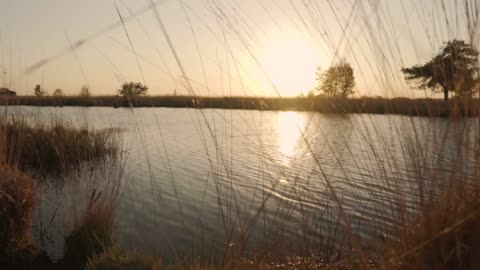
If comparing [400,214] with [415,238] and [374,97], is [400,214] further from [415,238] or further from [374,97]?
[374,97]

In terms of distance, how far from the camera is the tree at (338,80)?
241 cm

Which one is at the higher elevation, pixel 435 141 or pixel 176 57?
pixel 176 57

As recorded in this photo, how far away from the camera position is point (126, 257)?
303 centimetres

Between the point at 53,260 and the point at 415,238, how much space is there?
147 inches

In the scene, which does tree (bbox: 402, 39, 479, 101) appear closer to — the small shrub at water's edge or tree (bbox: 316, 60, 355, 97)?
tree (bbox: 316, 60, 355, 97)

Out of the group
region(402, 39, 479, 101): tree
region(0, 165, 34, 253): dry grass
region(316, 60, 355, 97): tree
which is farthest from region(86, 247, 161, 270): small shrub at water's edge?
region(402, 39, 479, 101): tree

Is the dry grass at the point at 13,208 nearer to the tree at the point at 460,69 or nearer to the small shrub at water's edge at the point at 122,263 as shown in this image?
the small shrub at water's edge at the point at 122,263

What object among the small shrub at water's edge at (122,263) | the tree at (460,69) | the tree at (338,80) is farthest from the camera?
the small shrub at water's edge at (122,263)

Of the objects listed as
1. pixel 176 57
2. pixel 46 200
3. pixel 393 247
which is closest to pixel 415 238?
pixel 393 247

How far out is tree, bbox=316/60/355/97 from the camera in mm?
2414

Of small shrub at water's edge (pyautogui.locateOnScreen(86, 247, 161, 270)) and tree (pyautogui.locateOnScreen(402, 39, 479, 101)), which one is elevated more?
tree (pyautogui.locateOnScreen(402, 39, 479, 101))

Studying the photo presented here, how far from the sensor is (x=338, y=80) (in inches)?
104

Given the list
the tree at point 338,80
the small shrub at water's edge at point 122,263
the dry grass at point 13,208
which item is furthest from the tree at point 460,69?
the dry grass at point 13,208

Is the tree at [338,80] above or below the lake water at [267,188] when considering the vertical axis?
above
